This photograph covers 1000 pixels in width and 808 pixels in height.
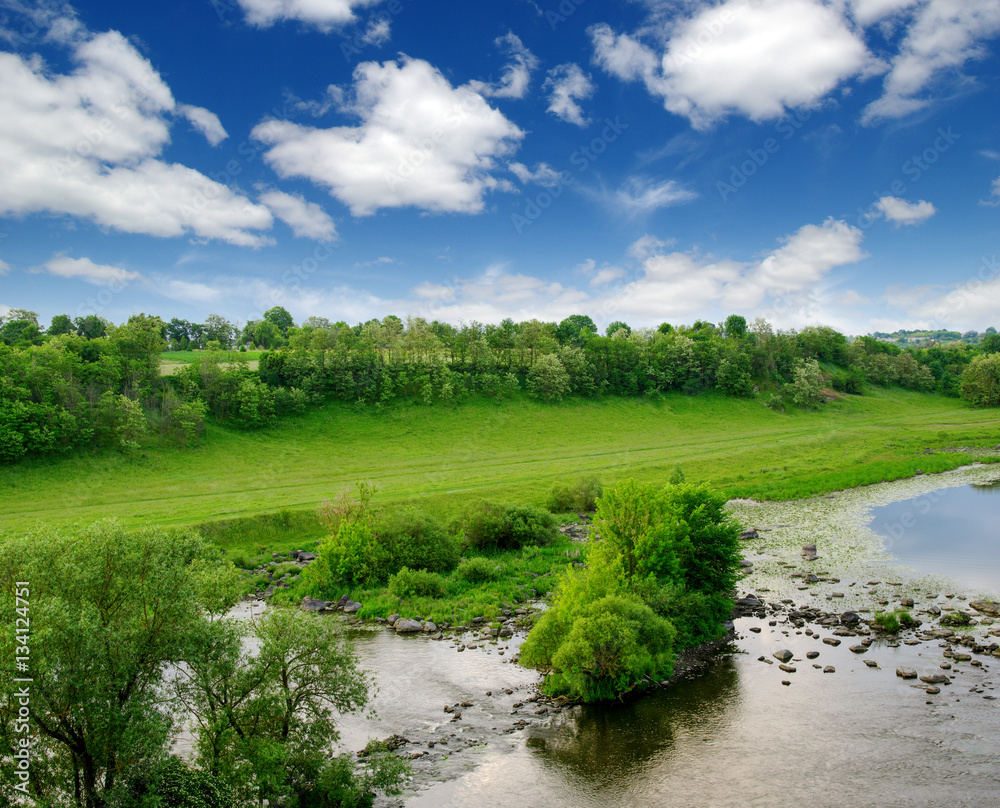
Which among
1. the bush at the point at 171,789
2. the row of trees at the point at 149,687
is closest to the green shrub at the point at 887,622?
the row of trees at the point at 149,687

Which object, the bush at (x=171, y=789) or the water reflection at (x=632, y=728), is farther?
the water reflection at (x=632, y=728)

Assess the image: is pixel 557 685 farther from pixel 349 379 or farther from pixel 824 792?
pixel 349 379

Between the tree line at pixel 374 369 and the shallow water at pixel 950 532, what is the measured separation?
65.1 metres

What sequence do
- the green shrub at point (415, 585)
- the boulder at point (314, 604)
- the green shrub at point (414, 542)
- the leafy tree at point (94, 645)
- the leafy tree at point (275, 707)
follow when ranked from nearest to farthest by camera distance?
the leafy tree at point (94, 645) < the leafy tree at point (275, 707) < the boulder at point (314, 604) < the green shrub at point (415, 585) < the green shrub at point (414, 542)

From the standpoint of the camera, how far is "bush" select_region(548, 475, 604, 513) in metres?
60.9

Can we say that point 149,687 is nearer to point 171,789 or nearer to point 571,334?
point 171,789

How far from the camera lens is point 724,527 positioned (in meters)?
34.4

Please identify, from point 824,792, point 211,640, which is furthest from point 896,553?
point 211,640

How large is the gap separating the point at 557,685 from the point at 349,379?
82.6 m

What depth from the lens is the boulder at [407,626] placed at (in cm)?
3544

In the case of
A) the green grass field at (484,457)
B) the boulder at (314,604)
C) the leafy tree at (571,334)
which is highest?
the leafy tree at (571,334)
